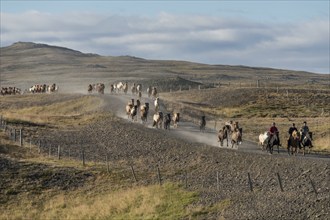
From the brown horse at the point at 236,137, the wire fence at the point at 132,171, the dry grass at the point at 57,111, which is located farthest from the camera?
the dry grass at the point at 57,111

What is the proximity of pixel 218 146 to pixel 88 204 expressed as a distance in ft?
44.7

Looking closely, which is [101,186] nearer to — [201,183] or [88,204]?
[88,204]

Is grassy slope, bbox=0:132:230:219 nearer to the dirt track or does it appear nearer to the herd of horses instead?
the dirt track

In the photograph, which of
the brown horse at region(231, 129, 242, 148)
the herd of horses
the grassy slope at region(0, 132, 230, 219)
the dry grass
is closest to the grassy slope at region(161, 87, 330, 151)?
the dry grass

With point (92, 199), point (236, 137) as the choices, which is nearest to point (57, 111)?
point (236, 137)

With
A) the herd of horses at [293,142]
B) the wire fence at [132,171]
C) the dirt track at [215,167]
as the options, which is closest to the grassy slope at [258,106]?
the dirt track at [215,167]

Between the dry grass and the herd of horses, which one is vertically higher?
the dry grass

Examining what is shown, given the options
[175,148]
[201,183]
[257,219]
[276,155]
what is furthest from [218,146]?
[257,219]

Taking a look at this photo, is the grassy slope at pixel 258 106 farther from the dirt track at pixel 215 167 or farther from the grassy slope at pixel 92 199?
the grassy slope at pixel 92 199

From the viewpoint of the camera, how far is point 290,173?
3591cm

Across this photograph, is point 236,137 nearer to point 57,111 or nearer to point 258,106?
point 57,111

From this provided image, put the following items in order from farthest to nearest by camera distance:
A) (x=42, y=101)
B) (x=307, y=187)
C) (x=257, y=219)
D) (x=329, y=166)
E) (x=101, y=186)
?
(x=42, y=101), (x=101, y=186), (x=329, y=166), (x=307, y=187), (x=257, y=219)

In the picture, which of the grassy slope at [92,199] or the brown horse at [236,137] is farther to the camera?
the brown horse at [236,137]

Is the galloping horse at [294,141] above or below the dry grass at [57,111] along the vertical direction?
below
